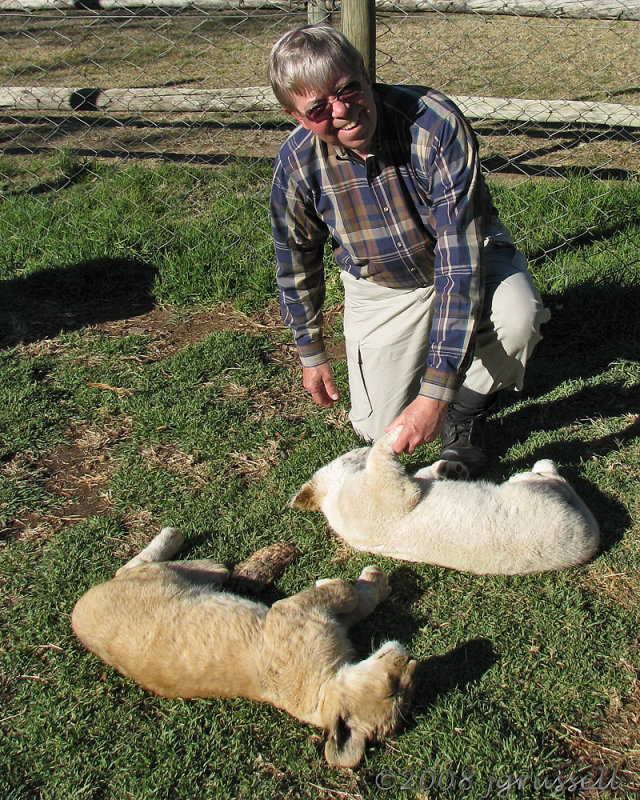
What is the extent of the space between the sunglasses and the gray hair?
42 millimetres

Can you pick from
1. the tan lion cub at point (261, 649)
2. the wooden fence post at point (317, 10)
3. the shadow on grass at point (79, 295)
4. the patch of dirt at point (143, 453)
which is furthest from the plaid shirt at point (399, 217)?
the shadow on grass at point (79, 295)

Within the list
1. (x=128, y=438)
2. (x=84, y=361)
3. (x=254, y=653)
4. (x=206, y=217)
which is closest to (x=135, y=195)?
(x=206, y=217)

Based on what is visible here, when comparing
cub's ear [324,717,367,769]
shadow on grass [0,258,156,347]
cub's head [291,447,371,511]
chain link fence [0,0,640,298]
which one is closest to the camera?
cub's ear [324,717,367,769]

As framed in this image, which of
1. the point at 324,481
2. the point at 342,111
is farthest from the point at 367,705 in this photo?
the point at 342,111

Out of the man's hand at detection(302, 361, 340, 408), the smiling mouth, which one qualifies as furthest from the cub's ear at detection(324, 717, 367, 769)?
the smiling mouth

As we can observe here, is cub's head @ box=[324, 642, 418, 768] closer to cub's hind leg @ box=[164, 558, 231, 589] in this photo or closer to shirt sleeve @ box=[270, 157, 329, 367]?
cub's hind leg @ box=[164, 558, 231, 589]

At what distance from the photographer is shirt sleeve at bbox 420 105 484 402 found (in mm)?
2516

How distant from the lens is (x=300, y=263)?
10.2ft

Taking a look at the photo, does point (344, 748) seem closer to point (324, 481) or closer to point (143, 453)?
point (324, 481)

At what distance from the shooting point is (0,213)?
540 centimetres

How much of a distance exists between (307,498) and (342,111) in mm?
1481

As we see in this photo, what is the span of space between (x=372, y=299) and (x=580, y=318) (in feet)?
4.39

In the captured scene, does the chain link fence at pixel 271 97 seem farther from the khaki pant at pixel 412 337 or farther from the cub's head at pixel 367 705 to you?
the cub's head at pixel 367 705

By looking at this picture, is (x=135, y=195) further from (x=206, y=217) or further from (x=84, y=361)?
(x=84, y=361)
